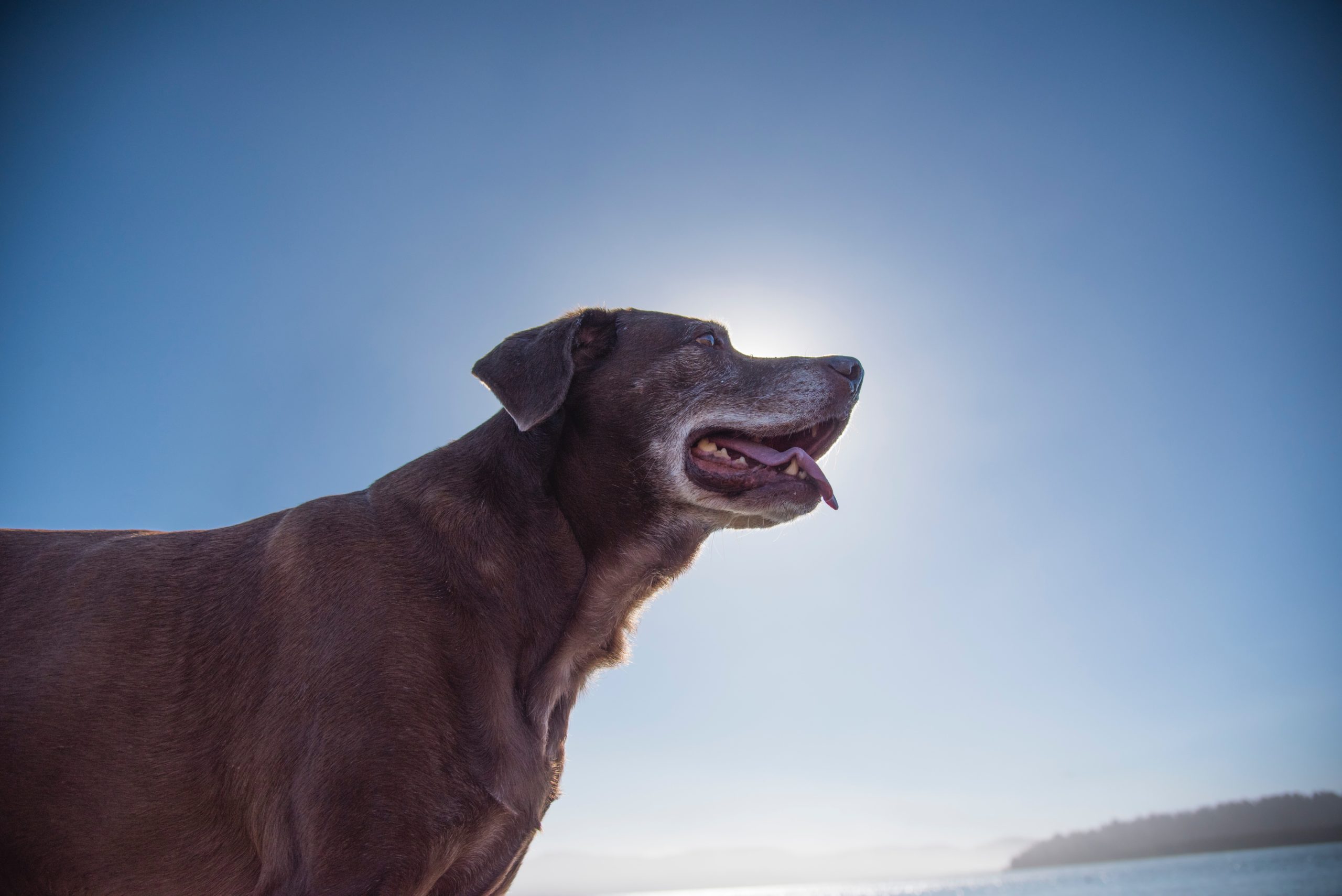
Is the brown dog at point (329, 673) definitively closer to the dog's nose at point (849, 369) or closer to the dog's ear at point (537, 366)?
the dog's ear at point (537, 366)

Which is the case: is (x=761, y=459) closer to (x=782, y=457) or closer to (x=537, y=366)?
(x=782, y=457)

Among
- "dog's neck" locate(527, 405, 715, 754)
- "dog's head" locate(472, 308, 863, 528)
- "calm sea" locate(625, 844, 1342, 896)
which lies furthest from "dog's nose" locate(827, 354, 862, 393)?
"calm sea" locate(625, 844, 1342, 896)

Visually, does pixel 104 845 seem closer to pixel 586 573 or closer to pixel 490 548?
pixel 490 548

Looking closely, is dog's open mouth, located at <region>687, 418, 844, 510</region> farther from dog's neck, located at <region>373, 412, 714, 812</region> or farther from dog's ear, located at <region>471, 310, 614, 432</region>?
dog's ear, located at <region>471, 310, 614, 432</region>

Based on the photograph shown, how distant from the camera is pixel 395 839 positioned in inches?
113

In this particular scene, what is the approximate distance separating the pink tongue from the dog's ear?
3.47 ft

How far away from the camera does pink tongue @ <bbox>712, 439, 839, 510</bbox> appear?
4.49 meters

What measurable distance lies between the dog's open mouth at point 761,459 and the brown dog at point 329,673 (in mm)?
457

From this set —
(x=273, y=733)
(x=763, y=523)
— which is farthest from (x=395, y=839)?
(x=763, y=523)

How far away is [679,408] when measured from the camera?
180 inches

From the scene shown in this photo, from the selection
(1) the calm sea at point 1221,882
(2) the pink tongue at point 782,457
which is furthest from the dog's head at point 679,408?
(1) the calm sea at point 1221,882

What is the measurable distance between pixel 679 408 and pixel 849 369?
3.84ft

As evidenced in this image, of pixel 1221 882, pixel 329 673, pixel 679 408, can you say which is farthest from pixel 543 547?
pixel 1221 882

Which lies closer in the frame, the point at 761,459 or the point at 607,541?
the point at 607,541
